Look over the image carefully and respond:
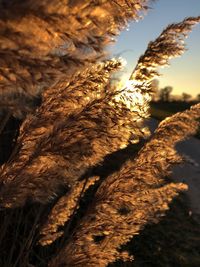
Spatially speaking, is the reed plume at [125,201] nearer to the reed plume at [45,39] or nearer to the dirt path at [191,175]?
A: the reed plume at [45,39]

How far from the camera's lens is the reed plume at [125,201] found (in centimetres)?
343

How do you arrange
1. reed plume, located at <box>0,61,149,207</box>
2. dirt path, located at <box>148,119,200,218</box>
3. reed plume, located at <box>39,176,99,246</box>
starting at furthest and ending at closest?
dirt path, located at <box>148,119,200,218</box> < reed plume, located at <box>39,176,99,246</box> < reed plume, located at <box>0,61,149,207</box>

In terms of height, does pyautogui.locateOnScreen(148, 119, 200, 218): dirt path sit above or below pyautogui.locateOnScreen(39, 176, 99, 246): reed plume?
above

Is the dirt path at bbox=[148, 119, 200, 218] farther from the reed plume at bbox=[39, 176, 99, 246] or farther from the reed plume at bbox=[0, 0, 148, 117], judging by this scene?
the reed plume at bbox=[0, 0, 148, 117]

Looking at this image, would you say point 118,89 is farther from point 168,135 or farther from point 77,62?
point 77,62

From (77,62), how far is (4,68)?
0.51 feet

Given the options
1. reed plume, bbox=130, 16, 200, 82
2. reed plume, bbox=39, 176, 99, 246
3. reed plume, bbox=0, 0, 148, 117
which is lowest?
reed plume, bbox=39, 176, 99, 246

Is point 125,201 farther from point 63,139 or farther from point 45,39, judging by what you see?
point 45,39

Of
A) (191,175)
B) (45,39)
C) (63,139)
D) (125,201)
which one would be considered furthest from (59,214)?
(191,175)

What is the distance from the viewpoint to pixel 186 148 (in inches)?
720

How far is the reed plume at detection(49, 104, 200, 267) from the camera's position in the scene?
3.43m

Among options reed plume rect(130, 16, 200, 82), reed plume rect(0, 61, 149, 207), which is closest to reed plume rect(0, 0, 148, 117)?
reed plume rect(0, 61, 149, 207)

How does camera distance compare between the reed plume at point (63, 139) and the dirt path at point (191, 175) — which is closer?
the reed plume at point (63, 139)

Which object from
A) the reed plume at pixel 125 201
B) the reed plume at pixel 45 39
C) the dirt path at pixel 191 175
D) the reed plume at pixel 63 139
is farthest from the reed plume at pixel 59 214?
the dirt path at pixel 191 175
